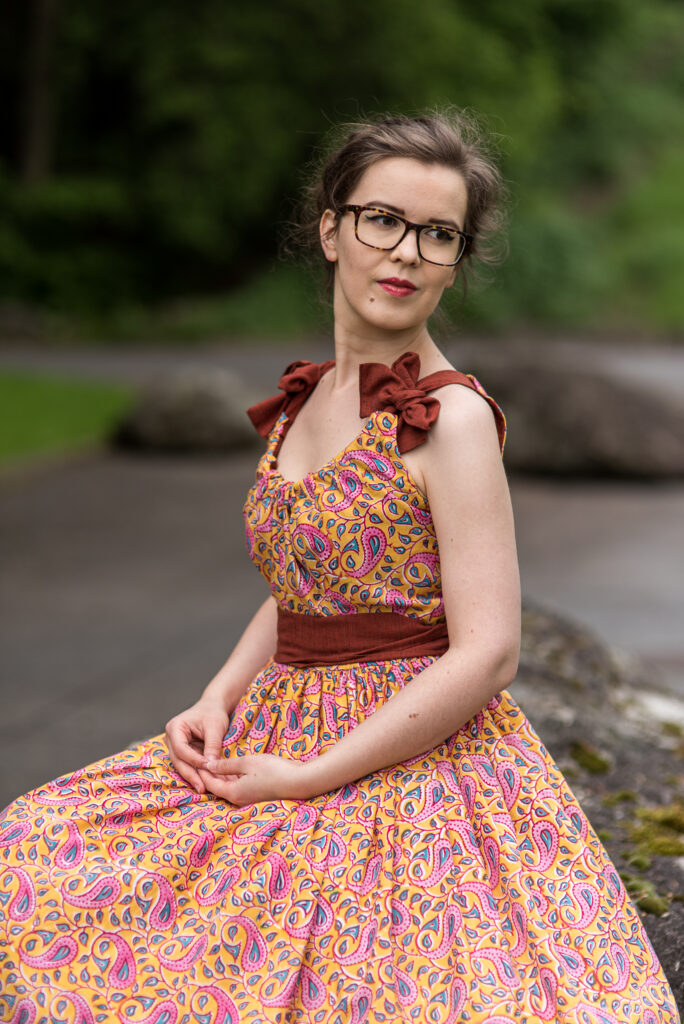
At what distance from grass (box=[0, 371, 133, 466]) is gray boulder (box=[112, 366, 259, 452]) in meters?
0.39

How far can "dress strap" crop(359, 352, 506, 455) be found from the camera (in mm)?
1919

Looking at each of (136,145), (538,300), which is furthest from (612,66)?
(136,145)

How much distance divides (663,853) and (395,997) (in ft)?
3.74

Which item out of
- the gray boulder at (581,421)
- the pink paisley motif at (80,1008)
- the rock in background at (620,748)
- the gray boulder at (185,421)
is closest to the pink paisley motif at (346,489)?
the pink paisley motif at (80,1008)

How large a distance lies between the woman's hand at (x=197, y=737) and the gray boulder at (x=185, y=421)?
860cm

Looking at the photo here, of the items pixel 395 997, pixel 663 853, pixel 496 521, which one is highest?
pixel 496 521

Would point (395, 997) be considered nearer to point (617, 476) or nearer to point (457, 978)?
point (457, 978)

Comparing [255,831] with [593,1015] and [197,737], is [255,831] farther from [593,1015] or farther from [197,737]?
[593,1015]

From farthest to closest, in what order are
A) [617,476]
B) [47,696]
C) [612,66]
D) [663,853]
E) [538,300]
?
[612,66] → [538,300] → [617,476] → [47,696] → [663,853]

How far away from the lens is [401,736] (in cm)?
188

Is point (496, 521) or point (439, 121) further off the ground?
point (439, 121)

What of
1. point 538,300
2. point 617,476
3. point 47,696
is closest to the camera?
point 47,696

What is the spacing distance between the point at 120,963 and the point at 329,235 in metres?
1.22

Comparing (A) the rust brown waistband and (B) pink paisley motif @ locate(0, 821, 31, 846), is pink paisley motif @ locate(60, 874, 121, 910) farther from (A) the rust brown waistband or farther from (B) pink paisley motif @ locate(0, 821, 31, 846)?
(A) the rust brown waistband
